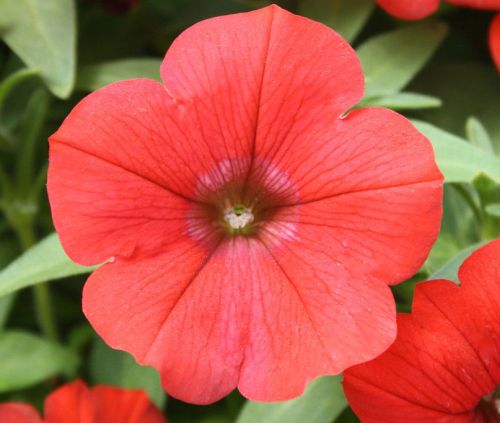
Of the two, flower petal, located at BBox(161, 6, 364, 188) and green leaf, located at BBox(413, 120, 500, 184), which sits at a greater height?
flower petal, located at BBox(161, 6, 364, 188)

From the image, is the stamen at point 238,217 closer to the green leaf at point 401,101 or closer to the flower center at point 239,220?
the flower center at point 239,220

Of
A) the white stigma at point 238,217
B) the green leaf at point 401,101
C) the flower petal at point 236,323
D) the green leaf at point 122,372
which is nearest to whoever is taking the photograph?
the flower petal at point 236,323

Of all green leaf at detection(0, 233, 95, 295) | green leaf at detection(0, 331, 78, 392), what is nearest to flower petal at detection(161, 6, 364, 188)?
green leaf at detection(0, 233, 95, 295)

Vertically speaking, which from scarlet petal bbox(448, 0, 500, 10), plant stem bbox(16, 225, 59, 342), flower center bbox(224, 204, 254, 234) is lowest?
plant stem bbox(16, 225, 59, 342)

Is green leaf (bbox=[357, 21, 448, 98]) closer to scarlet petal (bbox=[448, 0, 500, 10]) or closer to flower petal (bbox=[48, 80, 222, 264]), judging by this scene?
scarlet petal (bbox=[448, 0, 500, 10])

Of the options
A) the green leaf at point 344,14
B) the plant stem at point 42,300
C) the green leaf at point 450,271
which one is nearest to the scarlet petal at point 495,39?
the green leaf at point 344,14

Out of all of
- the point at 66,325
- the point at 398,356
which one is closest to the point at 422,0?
the point at 398,356
